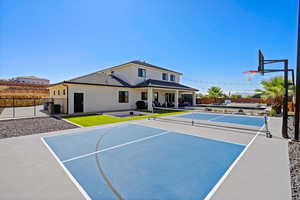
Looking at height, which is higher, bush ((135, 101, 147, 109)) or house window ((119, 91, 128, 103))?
house window ((119, 91, 128, 103))

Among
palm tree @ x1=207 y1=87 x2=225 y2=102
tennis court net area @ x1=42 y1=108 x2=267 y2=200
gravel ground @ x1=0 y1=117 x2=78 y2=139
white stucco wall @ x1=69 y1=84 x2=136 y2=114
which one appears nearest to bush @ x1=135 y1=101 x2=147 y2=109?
white stucco wall @ x1=69 y1=84 x2=136 y2=114

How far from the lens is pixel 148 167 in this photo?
11.7 feet

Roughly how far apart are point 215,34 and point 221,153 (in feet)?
45.2

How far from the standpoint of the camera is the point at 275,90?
46.2 feet

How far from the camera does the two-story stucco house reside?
45.2ft

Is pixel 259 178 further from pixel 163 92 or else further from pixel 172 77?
pixel 172 77

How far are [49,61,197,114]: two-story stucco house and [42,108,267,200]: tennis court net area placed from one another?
862cm

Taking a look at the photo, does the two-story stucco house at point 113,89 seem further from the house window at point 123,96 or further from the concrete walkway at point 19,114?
the concrete walkway at point 19,114

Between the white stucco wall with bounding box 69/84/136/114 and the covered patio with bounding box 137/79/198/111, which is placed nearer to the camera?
the white stucco wall with bounding box 69/84/136/114

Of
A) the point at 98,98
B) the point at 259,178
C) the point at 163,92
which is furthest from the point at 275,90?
the point at 98,98

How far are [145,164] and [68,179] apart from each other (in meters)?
1.89

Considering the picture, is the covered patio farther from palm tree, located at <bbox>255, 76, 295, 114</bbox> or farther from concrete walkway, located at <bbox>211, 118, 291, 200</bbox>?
concrete walkway, located at <bbox>211, 118, 291, 200</bbox>

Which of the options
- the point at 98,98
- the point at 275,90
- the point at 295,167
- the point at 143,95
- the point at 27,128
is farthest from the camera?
the point at 143,95

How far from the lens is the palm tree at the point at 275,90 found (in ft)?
45.5
